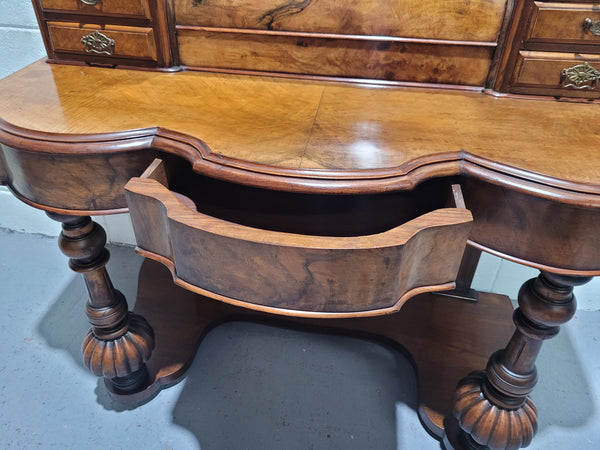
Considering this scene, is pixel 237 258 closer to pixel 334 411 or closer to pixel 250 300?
pixel 250 300

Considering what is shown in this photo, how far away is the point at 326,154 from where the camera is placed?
1.92 ft

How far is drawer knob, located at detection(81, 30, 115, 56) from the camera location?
2.71ft

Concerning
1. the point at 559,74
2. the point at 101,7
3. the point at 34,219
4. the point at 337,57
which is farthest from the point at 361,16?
the point at 34,219

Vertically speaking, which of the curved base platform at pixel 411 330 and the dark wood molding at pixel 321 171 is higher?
the dark wood molding at pixel 321 171

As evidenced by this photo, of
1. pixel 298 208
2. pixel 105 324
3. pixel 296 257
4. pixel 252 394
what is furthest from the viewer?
pixel 252 394

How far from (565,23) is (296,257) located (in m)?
0.57

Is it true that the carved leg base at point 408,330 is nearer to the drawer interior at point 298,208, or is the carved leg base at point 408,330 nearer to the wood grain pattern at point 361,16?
the drawer interior at point 298,208

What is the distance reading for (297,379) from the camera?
1109 millimetres

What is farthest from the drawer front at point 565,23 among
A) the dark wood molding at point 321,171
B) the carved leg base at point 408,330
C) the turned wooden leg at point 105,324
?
the turned wooden leg at point 105,324

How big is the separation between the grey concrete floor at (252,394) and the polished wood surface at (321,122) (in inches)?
26.2

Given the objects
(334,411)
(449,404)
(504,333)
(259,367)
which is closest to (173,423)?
(259,367)

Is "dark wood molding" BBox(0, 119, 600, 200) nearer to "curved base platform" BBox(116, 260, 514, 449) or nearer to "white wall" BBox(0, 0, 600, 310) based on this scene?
"curved base platform" BBox(116, 260, 514, 449)

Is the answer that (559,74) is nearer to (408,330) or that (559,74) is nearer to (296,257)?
(296,257)

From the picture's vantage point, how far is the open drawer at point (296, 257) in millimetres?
482
